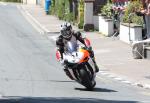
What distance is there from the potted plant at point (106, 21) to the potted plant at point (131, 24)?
156 cm

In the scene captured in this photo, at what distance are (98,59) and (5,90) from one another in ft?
27.5

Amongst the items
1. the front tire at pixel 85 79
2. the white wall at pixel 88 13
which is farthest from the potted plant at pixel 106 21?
the front tire at pixel 85 79

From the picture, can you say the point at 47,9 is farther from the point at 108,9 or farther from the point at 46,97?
the point at 46,97

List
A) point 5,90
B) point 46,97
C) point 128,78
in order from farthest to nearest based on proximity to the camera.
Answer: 1. point 128,78
2. point 5,90
3. point 46,97

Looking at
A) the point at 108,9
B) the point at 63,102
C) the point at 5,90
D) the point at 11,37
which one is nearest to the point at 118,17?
the point at 108,9

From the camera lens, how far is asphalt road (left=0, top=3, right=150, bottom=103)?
50.3 ft

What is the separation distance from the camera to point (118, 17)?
31984 mm

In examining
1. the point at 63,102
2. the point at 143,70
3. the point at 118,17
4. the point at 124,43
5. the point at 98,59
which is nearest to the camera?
the point at 63,102

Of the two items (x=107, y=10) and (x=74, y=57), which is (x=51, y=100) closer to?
(x=74, y=57)

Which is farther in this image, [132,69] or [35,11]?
[35,11]

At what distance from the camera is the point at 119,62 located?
23641 mm

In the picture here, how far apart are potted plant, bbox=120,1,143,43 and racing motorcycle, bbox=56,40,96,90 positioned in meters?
10.2

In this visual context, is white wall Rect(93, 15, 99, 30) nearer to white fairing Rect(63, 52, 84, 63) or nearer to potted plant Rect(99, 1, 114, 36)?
potted plant Rect(99, 1, 114, 36)

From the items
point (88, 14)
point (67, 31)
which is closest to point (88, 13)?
point (88, 14)
